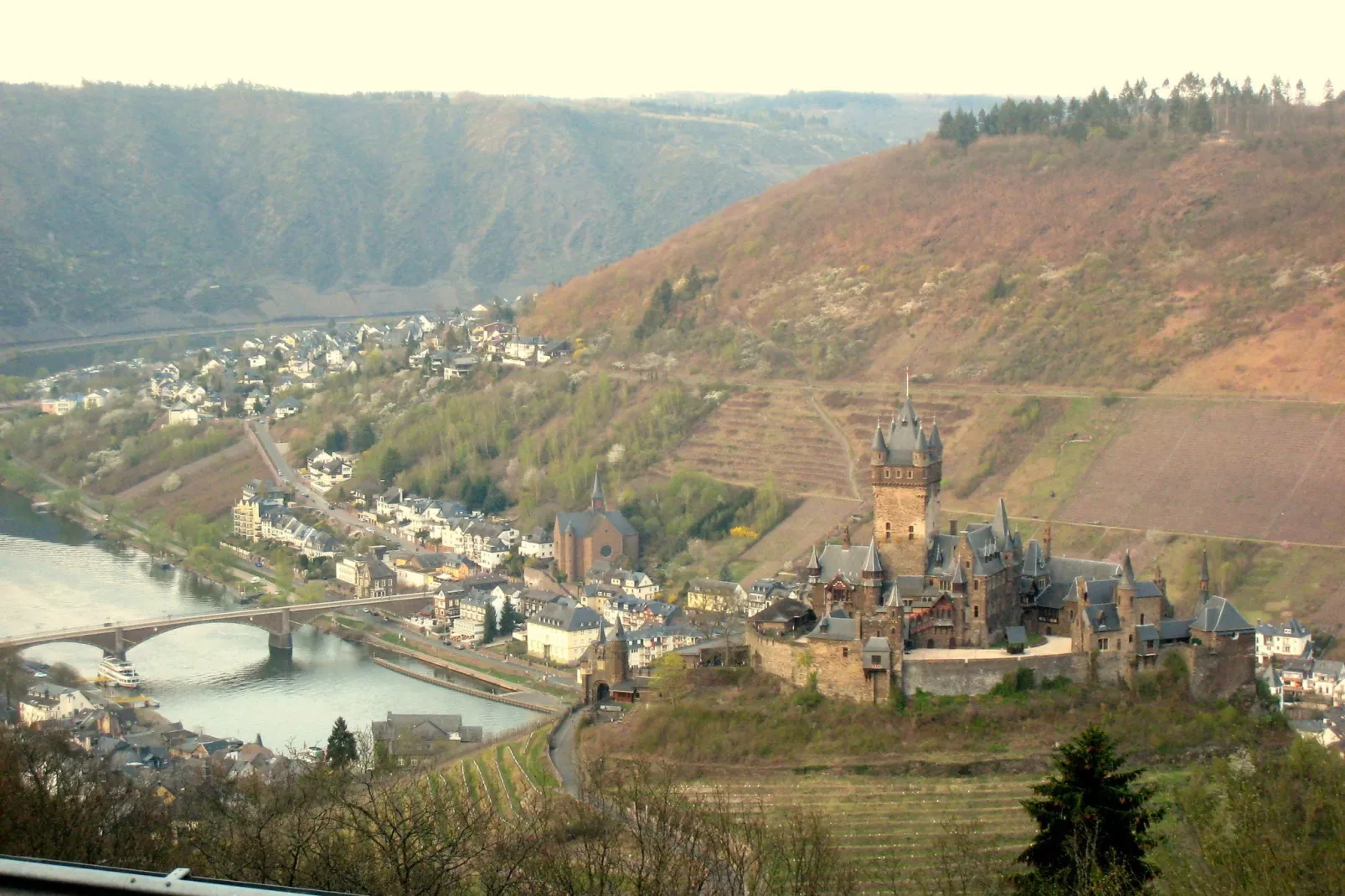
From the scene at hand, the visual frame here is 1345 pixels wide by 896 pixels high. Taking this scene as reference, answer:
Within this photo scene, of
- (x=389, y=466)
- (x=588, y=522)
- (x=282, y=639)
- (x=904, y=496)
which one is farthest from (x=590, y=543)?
(x=904, y=496)

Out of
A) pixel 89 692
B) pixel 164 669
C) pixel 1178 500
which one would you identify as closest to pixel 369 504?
pixel 164 669

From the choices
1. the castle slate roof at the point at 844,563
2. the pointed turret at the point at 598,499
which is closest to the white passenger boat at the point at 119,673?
the pointed turret at the point at 598,499

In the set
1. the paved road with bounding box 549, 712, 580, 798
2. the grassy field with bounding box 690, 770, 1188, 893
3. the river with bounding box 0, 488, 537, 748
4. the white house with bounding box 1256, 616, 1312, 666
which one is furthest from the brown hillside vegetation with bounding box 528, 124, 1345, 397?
the grassy field with bounding box 690, 770, 1188, 893

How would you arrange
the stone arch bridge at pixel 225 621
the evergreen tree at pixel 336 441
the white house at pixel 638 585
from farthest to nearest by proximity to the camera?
the evergreen tree at pixel 336 441 < the white house at pixel 638 585 < the stone arch bridge at pixel 225 621

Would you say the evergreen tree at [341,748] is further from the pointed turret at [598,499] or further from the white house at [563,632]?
the pointed turret at [598,499]

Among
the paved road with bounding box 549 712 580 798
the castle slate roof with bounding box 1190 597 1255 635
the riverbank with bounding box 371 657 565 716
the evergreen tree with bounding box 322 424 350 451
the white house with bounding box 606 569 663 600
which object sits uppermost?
the evergreen tree with bounding box 322 424 350 451

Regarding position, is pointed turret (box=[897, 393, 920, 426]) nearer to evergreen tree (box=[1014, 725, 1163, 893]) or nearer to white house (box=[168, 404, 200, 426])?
evergreen tree (box=[1014, 725, 1163, 893])
